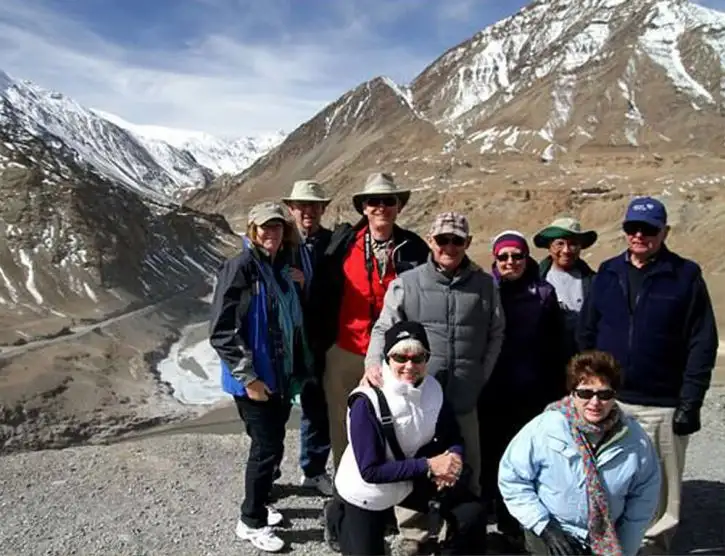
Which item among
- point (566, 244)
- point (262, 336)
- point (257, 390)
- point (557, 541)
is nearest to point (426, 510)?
point (557, 541)

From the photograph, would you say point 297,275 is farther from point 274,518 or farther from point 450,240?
point 274,518

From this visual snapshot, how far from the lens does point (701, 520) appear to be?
5.66 meters

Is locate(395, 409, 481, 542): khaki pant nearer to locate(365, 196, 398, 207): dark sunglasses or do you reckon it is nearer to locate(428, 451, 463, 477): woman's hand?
locate(428, 451, 463, 477): woman's hand

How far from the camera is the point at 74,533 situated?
18.2 feet

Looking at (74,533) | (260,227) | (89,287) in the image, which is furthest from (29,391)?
(260,227)

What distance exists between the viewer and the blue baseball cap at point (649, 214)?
420 centimetres

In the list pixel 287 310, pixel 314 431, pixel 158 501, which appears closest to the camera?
pixel 287 310

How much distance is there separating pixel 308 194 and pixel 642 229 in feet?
7.91

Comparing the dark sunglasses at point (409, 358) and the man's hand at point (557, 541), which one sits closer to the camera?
the man's hand at point (557, 541)

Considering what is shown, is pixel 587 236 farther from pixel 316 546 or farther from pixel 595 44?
pixel 595 44

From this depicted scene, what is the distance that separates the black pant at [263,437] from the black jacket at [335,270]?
20.0 inches

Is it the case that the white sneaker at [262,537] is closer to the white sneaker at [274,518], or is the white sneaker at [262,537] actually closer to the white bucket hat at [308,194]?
the white sneaker at [274,518]

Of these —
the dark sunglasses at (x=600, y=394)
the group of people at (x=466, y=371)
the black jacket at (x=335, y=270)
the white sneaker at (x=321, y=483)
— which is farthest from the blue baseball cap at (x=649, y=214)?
the white sneaker at (x=321, y=483)

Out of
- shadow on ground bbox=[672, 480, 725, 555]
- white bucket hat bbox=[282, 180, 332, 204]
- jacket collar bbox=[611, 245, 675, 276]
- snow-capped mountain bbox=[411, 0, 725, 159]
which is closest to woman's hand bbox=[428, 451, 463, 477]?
jacket collar bbox=[611, 245, 675, 276]
